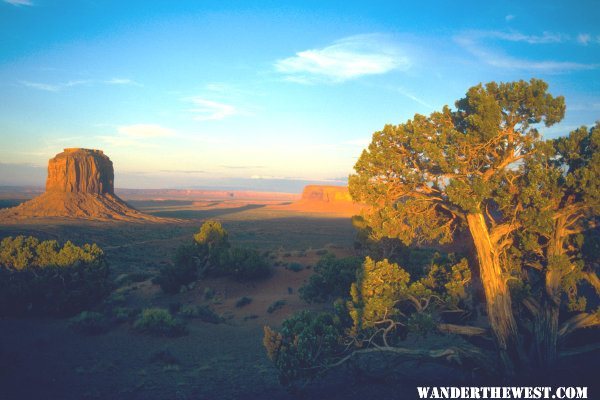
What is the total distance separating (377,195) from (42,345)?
15411 mm

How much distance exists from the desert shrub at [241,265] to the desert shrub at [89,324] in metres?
11.8

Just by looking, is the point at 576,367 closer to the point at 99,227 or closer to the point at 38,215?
the point at 99,227

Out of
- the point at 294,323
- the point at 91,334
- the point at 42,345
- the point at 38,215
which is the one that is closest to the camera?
the point at 294,323

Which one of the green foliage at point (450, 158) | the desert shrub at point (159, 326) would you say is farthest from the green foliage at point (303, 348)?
the desert shrub at point (159, 326)

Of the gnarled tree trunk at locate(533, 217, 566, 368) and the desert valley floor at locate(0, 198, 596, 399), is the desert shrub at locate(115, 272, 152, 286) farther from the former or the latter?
the gnarled tree trunk at locate(533, 217, 566, 368)

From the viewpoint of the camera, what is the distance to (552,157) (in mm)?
8523

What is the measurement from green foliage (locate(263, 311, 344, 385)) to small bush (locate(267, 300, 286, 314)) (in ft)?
42.0

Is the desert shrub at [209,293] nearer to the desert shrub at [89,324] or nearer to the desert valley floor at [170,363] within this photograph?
the desert valley floor at [170,363]

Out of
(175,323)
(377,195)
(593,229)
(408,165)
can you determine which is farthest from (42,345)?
(593,229)

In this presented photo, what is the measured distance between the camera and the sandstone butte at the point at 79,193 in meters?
80.3

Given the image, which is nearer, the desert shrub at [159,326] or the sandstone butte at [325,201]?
the desert shrub at [159,326]

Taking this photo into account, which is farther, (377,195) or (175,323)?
(175,323)

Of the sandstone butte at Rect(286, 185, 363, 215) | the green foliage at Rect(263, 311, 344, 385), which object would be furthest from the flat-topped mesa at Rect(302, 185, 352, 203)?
the green foliage at Rect(263, 311, 344, 385)

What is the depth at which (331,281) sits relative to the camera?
72.1ft
